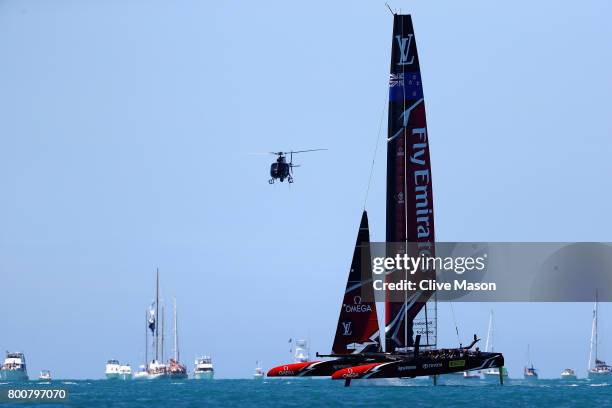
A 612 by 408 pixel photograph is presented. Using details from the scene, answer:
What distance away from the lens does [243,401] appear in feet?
286

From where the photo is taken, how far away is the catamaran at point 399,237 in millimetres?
83500

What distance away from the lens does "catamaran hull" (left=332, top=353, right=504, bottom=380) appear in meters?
77.8

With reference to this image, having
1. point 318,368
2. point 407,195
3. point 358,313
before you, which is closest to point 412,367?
point 318,368

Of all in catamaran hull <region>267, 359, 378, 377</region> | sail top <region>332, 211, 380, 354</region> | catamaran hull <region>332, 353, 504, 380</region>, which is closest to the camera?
catamaran hull <region>332, 353, 504, 380</region>

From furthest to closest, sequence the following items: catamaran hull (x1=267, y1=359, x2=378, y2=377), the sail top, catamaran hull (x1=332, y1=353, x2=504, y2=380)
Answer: the sail top < catamaran hull (x1=267, y1=359, x2=378, y2=377) < catamaran hull (x1=332, y1=353, x2=504, y2=380)

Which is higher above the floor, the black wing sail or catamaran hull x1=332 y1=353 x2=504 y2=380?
the black wing sail

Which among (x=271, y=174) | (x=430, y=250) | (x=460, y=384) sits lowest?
(x=460, y=384)

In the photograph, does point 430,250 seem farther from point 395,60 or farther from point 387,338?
point 395,60

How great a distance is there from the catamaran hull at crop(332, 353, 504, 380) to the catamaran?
1397 millimetres

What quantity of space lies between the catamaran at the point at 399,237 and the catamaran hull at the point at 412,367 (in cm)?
140

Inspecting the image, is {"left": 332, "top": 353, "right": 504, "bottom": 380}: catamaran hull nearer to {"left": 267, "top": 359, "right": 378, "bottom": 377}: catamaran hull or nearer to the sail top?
{"left": 267, "top": 359, "right": 378, "bottom": 377}: catamaran hull

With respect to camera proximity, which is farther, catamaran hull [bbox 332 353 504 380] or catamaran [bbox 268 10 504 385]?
catamaran [bbox 268 10 504 385]

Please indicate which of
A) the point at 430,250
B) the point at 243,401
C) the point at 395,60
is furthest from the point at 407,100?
the point at 243,401

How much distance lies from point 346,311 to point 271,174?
25.8 metres
